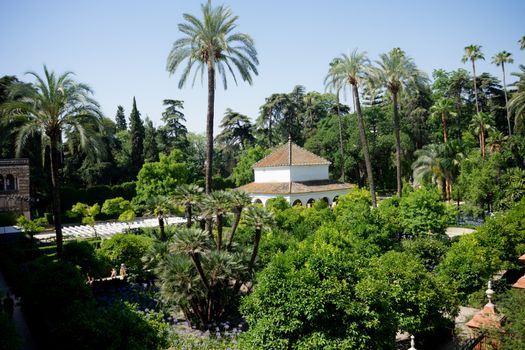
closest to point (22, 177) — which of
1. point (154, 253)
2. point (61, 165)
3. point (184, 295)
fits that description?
point (61, 165)

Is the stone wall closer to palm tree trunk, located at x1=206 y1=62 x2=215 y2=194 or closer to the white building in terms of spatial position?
the white building

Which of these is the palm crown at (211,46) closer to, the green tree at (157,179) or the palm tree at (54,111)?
the palm tree at (54,111)

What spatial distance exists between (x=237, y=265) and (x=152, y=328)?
570cm

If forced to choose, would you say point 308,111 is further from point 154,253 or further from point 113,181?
point 154,253

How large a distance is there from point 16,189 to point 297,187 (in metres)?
26.6

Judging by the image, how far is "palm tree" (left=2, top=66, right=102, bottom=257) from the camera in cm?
1702

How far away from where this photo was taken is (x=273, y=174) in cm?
3947

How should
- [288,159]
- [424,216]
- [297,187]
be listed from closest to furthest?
[424,216], [297,187], [288,159]

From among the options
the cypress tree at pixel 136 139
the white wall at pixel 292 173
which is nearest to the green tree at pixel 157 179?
the white wall at pixel 292 173

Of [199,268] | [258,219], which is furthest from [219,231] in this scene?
[199,268]

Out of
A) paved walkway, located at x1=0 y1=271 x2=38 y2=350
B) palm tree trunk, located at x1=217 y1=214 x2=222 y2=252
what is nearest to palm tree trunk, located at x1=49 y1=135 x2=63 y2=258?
paved walkway, located at x1=0 y1=271 x2=38 y2=350

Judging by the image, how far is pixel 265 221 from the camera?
14758 mm

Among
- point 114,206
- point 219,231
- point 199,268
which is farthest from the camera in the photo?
→ point 114,206

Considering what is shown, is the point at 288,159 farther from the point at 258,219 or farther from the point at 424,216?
the point at 258,219
